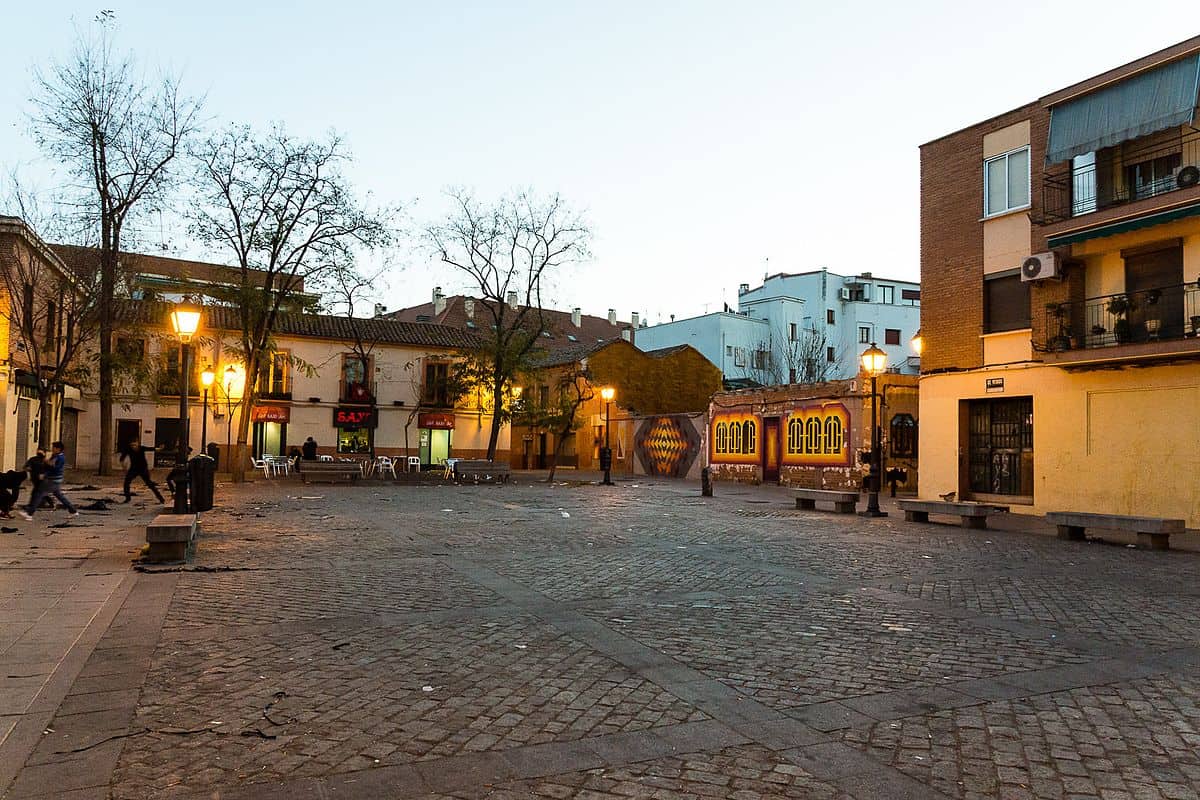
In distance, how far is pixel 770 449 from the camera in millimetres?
32875

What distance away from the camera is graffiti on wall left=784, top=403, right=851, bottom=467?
28.7 metres

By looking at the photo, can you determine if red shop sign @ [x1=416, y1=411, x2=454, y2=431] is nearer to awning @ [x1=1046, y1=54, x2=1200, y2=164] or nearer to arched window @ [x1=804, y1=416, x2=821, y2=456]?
arched window @ [x1=804, y1=416, x2=821, y2=456]

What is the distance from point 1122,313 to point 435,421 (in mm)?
34829

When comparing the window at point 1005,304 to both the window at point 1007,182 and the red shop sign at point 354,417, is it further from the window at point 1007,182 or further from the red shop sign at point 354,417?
the red shop sign at point 354,417

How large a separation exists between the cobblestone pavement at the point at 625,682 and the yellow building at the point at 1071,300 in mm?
6774

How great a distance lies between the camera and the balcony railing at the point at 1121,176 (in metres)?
16.0

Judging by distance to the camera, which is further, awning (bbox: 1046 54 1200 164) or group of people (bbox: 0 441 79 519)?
awning (bbox: 1046 54 1200 164)

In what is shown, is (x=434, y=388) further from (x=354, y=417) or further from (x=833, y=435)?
(x=833, y=435)

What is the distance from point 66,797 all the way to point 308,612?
3.79 meters

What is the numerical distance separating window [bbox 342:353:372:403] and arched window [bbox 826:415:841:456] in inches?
938

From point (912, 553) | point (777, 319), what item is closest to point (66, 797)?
point (912, 553)

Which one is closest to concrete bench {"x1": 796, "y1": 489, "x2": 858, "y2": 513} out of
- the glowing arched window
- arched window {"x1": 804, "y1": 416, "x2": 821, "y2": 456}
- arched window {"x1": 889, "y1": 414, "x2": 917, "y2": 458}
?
arched window {"x1": 889, "y1": 414, "x2": 917, "y2": 458}

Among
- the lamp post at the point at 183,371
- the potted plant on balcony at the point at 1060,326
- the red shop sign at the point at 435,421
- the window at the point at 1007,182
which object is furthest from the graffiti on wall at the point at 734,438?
the lamp post at the point at 183,371

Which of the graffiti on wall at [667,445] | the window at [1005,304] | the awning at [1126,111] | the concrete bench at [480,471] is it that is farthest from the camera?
the graffiti on wall at [667,445]
